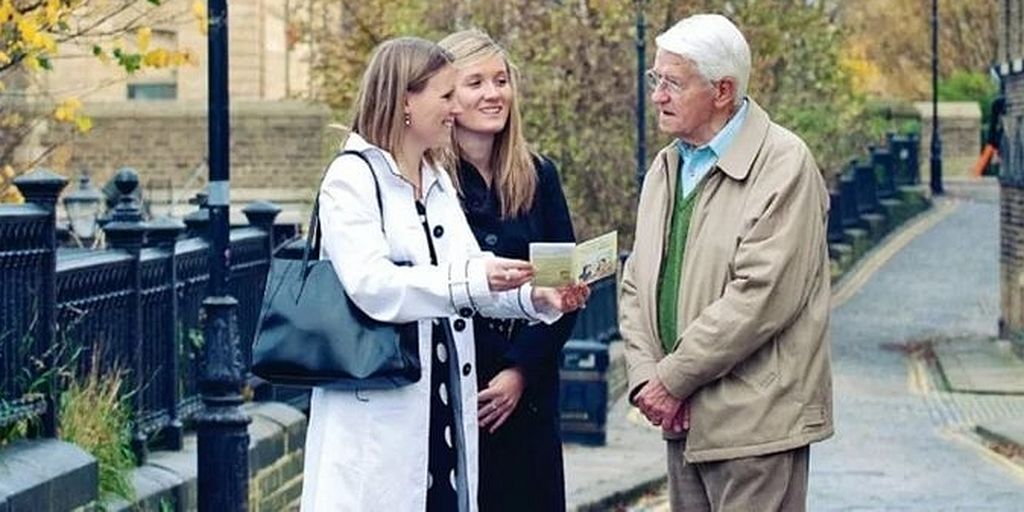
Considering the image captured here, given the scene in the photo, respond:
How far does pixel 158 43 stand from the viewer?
52281 millimetres

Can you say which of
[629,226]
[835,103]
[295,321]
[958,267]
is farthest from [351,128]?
[958,267]

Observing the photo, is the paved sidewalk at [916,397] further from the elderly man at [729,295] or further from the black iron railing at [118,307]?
the elderly man at [729,295]

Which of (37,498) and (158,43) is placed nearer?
(37,498)

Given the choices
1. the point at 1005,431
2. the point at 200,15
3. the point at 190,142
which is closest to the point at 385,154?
the point at 200,15

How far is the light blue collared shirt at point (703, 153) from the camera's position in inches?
264

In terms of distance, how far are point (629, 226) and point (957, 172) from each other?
30.8 m

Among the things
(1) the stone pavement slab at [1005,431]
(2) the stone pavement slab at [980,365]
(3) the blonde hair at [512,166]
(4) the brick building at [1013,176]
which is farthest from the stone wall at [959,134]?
(3) the blonde hair at [512,166]

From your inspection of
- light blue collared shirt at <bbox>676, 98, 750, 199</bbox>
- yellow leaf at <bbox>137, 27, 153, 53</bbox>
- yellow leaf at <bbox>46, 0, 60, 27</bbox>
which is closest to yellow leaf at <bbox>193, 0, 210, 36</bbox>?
yellow leaf at <bbox>137, 27, 153, 53</bbox>

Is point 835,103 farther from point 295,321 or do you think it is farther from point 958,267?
point 295,321

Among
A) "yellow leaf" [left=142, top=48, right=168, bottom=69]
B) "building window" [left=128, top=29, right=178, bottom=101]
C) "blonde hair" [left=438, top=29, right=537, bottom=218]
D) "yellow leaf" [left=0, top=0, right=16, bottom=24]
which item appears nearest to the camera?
"blonde hair" [left=438, top=29, right=537, bottom=218]

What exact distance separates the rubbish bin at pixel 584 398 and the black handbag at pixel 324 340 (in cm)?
1121

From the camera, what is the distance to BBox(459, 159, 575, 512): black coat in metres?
7.02

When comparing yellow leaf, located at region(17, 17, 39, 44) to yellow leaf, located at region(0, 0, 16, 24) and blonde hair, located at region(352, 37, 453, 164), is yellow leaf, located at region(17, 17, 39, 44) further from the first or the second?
blonde hair, located at region(352, 37, 453, 164)

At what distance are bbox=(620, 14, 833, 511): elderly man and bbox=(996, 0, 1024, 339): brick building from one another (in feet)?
68.9
